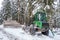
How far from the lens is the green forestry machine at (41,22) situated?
102cm

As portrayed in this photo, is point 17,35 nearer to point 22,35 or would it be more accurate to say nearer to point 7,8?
point 22,35

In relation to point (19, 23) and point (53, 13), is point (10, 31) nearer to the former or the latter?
point (19, 23)

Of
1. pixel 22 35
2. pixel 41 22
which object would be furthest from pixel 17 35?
pixel 41 22

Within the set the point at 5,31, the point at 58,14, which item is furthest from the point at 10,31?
the point at 58,14

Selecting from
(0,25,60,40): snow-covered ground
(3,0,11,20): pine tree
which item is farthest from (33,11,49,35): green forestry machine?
(3,0,11,20): pine tree

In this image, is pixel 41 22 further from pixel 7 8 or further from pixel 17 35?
pixel 7 8

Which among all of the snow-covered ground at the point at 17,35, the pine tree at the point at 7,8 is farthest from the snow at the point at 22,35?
the pine tree at the point at 7,8

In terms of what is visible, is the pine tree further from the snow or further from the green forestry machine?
the green forestry machine

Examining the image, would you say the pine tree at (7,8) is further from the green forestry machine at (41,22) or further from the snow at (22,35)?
the green forestry machine at (41,22)

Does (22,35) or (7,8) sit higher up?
(7,8)

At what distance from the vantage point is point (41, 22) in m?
1.02

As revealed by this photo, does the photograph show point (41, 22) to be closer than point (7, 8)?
Yes

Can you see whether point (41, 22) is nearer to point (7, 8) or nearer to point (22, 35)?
point (22, 35)

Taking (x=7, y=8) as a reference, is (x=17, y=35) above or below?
below
